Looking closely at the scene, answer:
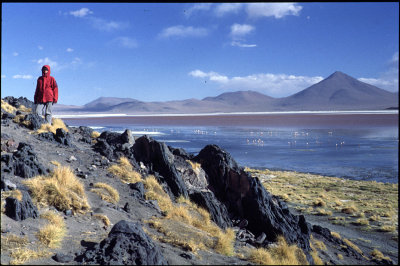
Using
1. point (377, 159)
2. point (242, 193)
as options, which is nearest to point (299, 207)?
point (242, 193)

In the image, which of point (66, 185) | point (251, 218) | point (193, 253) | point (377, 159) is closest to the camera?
point (193, 253)

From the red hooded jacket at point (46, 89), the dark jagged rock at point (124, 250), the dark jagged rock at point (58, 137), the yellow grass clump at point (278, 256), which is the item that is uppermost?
the red hooded jacket at point (46, 89)

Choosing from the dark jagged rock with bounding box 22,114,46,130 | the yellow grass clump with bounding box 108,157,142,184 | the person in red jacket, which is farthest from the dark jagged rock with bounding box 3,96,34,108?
the yellow grass clump with bounding box 108,157,142,184

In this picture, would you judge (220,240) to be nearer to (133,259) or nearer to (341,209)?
(133,259)

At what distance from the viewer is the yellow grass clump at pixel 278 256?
26.6 ft

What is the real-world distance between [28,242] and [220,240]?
15.4 feet

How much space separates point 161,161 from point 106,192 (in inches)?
157

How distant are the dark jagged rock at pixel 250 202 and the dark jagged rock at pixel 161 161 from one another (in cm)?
210

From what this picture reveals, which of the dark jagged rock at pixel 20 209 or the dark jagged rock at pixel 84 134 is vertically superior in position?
the dark jagged rock at pixel 84 134

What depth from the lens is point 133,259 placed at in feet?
20.0

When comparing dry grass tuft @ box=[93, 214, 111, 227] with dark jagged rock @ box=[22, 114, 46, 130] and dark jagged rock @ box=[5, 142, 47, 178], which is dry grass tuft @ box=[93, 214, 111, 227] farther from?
dark jagged rock @ box=[22, 114, 46, 130]

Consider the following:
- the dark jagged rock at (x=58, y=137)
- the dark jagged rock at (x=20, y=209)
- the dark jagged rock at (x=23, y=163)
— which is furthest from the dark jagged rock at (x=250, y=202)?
the dark jagged rock at (x=20, y=209)

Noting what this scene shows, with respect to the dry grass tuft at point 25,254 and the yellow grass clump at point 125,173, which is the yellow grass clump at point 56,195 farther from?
the yellow grass clump at point 125,173

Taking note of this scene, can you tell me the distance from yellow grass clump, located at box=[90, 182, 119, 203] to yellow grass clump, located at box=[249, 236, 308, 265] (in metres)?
4.72
